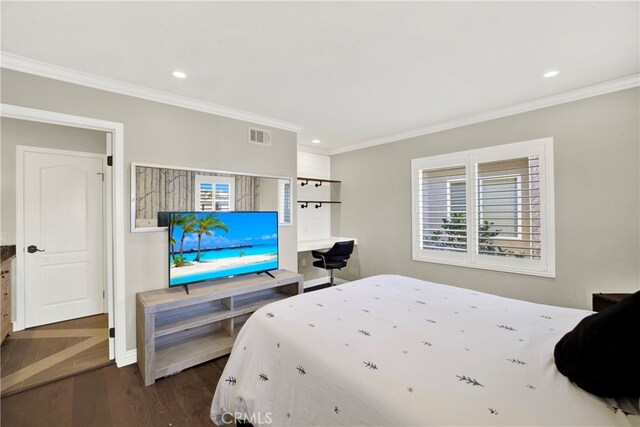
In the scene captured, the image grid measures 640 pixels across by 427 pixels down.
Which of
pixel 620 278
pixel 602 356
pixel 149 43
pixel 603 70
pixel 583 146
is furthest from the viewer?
pixel 583 146

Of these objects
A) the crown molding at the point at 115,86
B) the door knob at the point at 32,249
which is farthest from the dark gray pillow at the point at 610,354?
the door knob at the point at 32,249

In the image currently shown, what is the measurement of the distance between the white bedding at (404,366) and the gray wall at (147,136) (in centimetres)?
143

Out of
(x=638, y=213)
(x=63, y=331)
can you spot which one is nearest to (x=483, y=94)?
(x=638, y=213)

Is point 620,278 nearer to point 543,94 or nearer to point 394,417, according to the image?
point 543,94

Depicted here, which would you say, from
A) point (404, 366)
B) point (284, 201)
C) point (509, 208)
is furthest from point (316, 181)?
point (404, 366)

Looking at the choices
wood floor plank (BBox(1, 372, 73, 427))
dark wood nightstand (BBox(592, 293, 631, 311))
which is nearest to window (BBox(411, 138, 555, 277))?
dark wood nightstand (BBox(592, 293, 631, 311))

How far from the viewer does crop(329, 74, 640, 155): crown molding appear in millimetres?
2362

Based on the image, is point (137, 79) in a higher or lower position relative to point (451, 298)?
higher

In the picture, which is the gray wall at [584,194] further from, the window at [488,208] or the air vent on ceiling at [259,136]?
the air vent on ceiling at [259,136]

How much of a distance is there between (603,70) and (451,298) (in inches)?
87.6

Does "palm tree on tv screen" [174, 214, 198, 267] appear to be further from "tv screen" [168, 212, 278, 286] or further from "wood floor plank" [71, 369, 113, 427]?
"wood floor plank" [71, 369, 113, 427]

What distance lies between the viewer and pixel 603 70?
7.25 feet

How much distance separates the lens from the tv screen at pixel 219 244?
98.6 inches

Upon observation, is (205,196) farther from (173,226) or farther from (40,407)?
(40,407)
